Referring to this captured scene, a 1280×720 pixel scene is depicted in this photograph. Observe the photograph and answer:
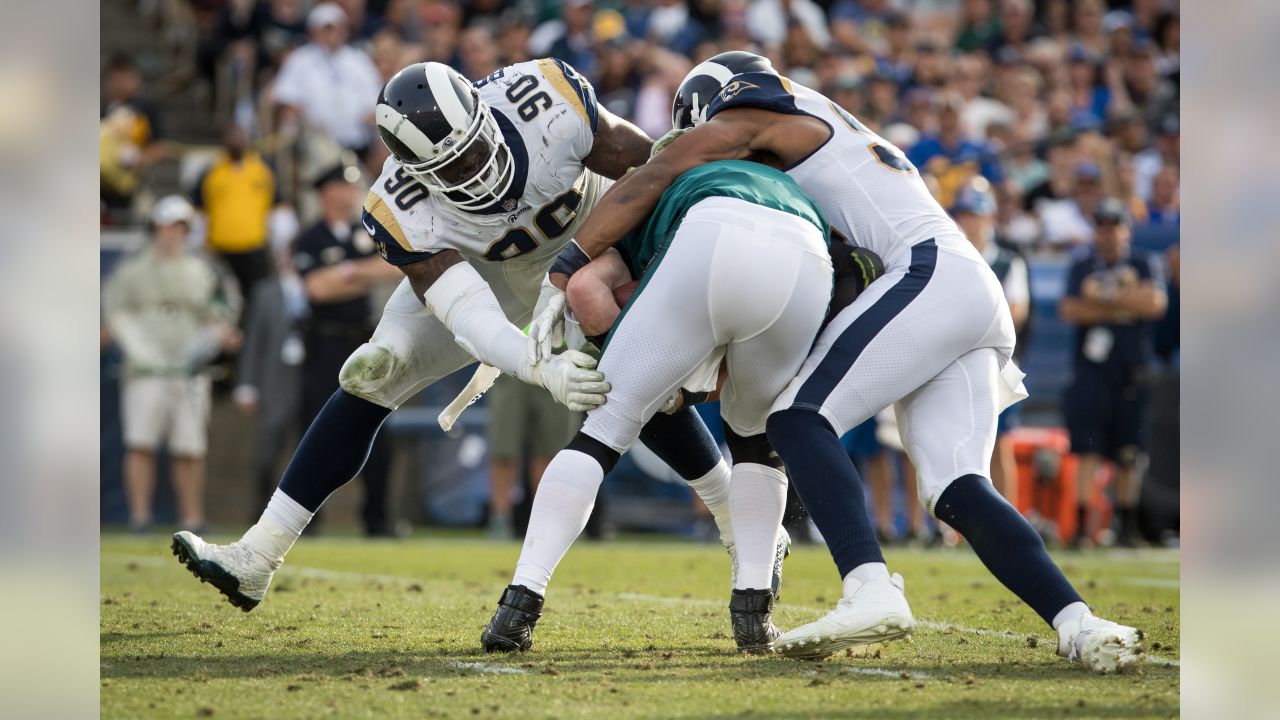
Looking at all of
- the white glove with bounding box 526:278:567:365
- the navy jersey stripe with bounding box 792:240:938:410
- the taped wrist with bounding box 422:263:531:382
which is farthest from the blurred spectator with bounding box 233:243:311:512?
the navy jersey stripe with bounding box 792:240:938:410

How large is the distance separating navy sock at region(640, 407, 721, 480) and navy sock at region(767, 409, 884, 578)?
93 cm

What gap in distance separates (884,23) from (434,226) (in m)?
9.29

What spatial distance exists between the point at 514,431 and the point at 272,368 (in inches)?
65.0

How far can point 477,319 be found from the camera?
13.0 ft

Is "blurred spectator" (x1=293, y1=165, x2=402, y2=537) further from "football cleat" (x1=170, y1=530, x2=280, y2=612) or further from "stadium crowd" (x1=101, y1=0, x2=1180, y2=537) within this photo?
"football cleat" (x1=170, y1=530, x2=280, y2=612)

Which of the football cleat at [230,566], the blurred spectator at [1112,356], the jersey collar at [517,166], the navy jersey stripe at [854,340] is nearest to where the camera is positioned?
the navy jersey stripe at [854,340]

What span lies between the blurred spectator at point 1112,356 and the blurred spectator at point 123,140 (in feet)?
22.1

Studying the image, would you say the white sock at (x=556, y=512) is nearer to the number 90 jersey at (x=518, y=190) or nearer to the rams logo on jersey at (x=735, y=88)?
the number 90 jersey at (x=518, y=190)

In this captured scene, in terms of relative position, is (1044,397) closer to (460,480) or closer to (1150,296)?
(1150,296)

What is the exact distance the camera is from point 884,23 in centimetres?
1272

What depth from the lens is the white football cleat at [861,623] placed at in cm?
338

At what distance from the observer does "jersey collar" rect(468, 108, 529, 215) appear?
4277 millimetres

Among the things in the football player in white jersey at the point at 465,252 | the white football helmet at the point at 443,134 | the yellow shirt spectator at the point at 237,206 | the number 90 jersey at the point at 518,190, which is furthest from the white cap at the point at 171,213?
the white football helmet at the point at 443,134

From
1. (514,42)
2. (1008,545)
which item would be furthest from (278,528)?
(514,42)
